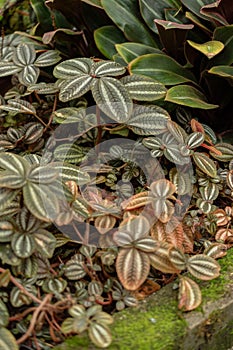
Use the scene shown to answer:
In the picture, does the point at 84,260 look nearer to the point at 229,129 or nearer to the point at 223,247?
the point at 223,247

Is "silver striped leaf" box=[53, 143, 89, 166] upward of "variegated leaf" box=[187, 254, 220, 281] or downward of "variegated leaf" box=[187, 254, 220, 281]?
upward

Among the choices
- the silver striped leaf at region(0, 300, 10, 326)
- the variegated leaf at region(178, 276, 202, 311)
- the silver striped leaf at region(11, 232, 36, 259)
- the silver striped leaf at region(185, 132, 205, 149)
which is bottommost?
the variegated leaf at region(178, 276, 202, 311)

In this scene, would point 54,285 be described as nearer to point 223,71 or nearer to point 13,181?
point 13,181

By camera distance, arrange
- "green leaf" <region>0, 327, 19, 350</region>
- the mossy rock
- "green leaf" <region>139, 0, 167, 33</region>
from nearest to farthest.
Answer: "green leaf" <region>0, 327, 19, 350</region> → the mossy rock → "green leaf" <region>139, 0, 167, 33</region>

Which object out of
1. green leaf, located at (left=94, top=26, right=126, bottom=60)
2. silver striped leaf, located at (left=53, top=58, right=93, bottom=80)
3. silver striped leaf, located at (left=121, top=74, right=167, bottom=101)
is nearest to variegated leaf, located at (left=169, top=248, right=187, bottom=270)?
silver striped leaf, located at (left=121, top=74, right=167, bottom=101)

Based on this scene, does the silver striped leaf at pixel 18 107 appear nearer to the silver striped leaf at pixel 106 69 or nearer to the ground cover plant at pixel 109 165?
the ground cover plant at pixel 109 165

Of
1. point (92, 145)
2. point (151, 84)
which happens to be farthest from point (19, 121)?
point (151, 84)

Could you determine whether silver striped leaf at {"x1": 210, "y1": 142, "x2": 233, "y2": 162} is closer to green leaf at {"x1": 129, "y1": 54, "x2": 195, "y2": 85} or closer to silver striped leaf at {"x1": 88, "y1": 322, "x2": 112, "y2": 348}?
green leaf at {"x1": 129, "y1": 54, "x2": 195, "y2": 85}
